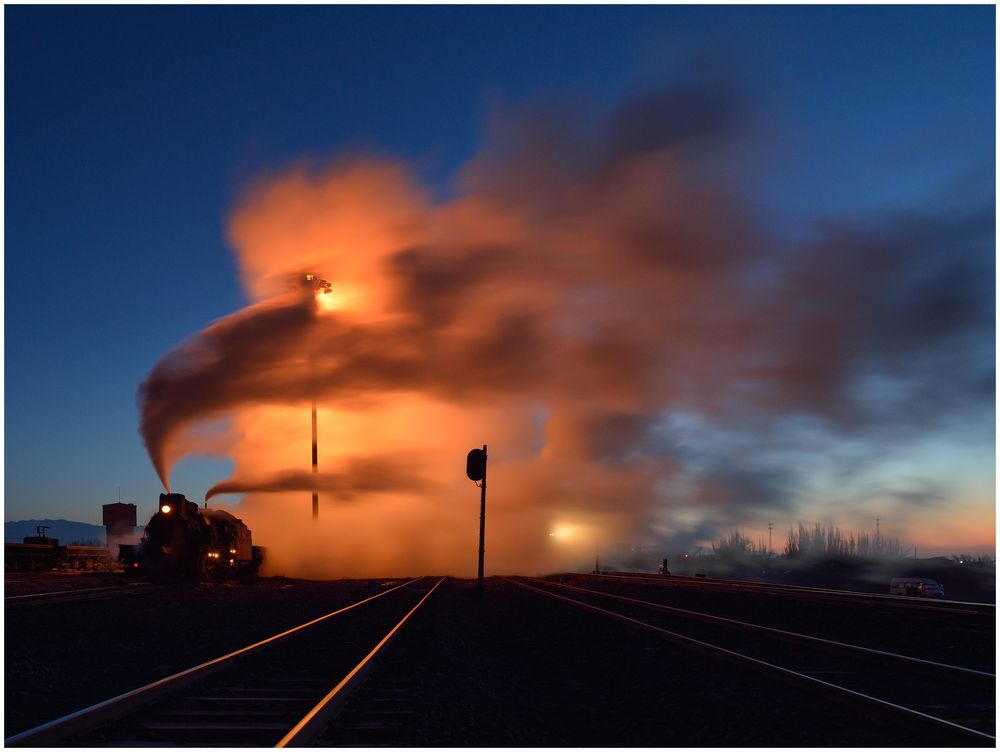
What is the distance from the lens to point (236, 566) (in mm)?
48875

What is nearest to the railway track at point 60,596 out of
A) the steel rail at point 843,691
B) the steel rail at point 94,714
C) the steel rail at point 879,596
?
the steel rail at point 94,714

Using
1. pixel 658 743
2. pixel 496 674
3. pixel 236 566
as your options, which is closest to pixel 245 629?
pixel 496 674

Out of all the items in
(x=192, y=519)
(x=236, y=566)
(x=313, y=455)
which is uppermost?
(x=313, y=455)

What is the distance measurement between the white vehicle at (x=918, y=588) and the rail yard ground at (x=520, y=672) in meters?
23.4

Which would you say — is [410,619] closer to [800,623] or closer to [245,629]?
[245,629]

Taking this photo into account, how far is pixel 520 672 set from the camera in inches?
563

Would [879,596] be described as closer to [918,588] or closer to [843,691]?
[918,588]

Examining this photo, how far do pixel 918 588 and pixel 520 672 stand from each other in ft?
142

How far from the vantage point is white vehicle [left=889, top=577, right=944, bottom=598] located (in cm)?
4779

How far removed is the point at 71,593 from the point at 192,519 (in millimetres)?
9336

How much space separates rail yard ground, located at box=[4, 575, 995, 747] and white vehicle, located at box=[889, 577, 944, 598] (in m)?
23.4

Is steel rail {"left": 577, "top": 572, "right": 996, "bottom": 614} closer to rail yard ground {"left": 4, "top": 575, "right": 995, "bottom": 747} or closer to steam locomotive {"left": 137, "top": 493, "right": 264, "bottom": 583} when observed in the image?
rail yard ground {"left": 4, "top": 575, "right": 995, "bottom": 747}

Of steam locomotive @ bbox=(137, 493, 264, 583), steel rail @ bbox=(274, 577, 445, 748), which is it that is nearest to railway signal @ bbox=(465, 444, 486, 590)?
steam locomotive @ bbox=(137, 493, 264, 583)

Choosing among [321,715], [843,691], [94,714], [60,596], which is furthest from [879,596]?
[94,714]
